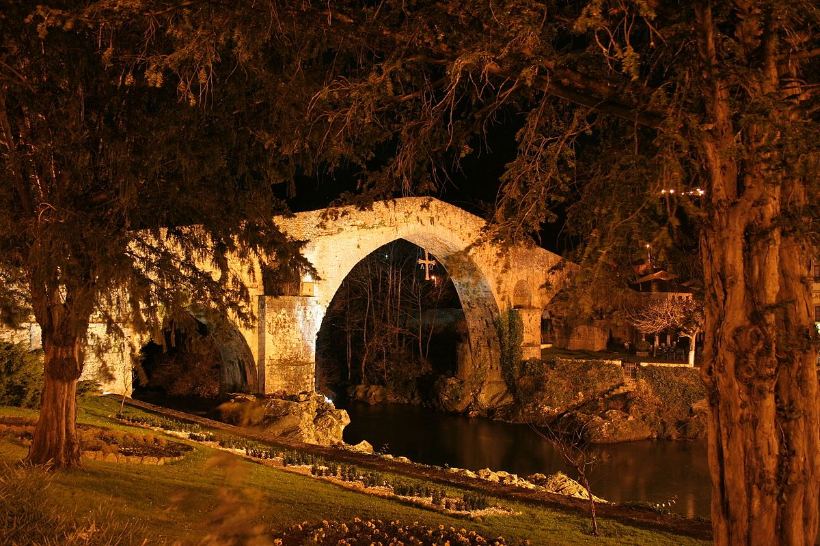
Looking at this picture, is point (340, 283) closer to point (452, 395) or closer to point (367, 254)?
point (367, 254)

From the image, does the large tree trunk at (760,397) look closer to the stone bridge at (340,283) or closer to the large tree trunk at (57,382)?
the large tree trunk at (57,382)

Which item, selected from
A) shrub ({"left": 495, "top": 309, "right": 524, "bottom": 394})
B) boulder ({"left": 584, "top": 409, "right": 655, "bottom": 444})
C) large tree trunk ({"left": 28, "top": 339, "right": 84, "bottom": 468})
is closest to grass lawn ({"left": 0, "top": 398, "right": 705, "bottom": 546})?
large tree trunk ({"left": 28, "top": 339, "right": 84, "bottom": 468})

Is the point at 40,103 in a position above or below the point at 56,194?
above

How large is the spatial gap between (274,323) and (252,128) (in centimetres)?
1175

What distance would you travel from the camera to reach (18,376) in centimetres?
1271

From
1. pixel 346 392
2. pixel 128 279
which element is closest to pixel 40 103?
pixel 128 279

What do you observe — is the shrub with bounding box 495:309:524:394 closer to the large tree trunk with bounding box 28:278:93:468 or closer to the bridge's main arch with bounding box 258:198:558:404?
the bridge's main arch with bounding box 258:198:558:404

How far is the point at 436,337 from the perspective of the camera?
3048cm

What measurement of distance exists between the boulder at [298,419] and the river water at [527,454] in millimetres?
1495

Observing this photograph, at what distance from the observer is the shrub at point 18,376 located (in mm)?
12492

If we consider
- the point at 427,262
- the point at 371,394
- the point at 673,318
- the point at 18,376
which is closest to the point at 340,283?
the point at 427,262

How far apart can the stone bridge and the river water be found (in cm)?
261

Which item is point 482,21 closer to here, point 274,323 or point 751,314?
point 751,314

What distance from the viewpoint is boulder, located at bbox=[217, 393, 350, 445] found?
1616 cm
